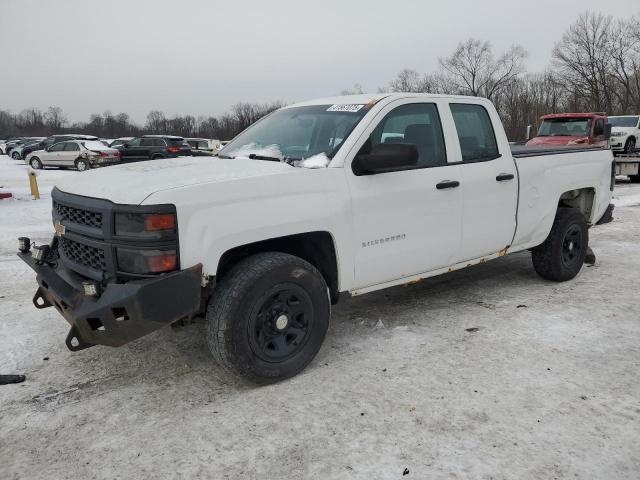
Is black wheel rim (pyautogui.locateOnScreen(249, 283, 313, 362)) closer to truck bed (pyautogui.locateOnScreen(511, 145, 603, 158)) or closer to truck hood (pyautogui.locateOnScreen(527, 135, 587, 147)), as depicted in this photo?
truck bed (pyautogui.locateOnScreen(511, 145, 603, 158))

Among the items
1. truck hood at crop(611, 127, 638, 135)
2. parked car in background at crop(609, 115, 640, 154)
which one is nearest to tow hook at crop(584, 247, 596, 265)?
parked car in background at crop(609, 115, 640, 154)

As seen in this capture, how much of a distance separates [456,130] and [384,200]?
1.11 meters

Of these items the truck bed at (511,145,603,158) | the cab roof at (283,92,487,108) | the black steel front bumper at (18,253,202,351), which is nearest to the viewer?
the black steel front bumper at (18,253,202,351)

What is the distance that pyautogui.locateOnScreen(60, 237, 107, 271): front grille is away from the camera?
310 centimetres

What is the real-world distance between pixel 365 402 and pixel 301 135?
6.75 feet

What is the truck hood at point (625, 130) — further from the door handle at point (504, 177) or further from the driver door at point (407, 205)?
the driver door at point (407, 205)

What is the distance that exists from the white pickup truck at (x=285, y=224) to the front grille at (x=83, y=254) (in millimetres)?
14

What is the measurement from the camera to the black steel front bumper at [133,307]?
9.28 feet

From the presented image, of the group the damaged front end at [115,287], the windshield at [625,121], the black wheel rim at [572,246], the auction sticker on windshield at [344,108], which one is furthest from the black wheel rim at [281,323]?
the windshield at [625,121]

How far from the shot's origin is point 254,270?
3184 mm

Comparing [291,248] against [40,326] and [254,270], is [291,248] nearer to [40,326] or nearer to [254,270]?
[254,270]

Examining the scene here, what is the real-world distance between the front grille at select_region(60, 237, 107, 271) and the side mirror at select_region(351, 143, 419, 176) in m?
1.72

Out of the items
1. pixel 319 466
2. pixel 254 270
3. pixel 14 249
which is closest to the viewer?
pixel 319 466

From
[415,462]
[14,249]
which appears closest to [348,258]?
[415,462]
